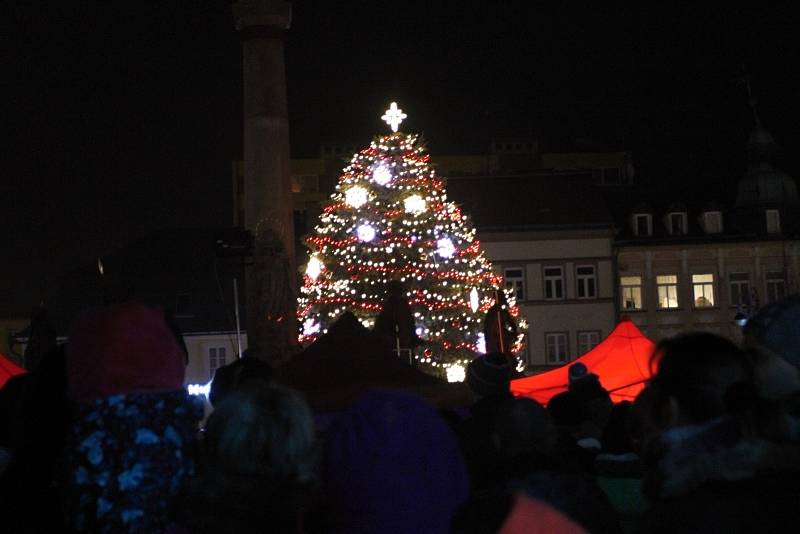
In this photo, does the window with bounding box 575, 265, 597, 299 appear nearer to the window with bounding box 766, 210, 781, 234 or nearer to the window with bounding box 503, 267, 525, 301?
the window with bounding box 503, 267, 525, 301

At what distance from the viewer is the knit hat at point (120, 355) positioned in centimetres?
487

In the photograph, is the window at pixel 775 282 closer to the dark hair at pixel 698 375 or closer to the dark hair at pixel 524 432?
the dark hair at pixel 524 432

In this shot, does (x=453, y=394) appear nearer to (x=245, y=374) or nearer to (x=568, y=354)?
(x=245, y=374)

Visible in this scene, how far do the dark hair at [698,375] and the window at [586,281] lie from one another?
173ft

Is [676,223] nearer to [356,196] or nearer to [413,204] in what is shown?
[413,204]

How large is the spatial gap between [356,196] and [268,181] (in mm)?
7535

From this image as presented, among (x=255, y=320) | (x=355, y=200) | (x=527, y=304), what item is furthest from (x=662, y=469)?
(x=527, y=304)

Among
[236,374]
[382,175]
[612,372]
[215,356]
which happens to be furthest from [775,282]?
[236,374]

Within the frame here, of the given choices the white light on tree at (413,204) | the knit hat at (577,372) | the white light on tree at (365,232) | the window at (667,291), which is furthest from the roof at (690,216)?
the knit hat at (577,372)

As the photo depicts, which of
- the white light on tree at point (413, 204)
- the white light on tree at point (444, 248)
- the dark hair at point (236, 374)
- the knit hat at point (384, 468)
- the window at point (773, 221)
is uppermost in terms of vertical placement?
the window at point (773, 221)

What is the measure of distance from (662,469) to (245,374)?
425 centimetres

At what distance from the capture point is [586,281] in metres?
56.7

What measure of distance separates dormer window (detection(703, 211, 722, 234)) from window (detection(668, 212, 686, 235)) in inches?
39.4

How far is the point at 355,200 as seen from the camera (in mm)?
31969
